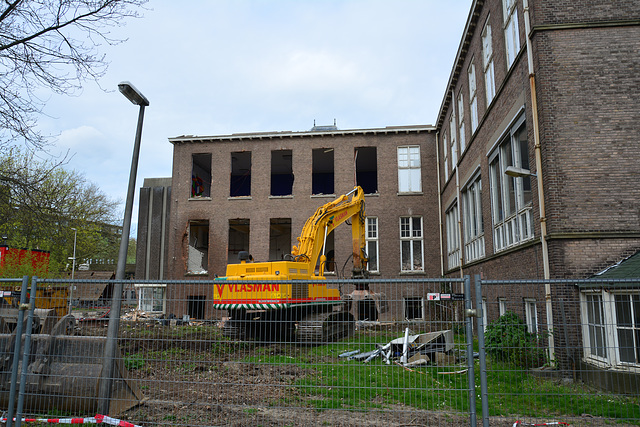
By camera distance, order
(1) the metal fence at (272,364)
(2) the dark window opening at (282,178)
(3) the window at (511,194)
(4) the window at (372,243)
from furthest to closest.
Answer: (2) the dark window opening at (282,178) → (4) the window at (372,243) → (3) the window at (511,194) → (1) the metal fence at (272,364)

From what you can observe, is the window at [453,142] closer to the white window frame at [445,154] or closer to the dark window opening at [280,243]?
the white window frame at [445,154]

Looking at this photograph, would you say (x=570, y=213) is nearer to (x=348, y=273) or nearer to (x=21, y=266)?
(x=348, y=273)

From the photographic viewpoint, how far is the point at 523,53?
1095 centimetres

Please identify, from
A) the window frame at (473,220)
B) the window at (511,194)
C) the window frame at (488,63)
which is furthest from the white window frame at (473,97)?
the window at (511,194)

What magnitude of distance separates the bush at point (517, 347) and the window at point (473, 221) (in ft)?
21.2

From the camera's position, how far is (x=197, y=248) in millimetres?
30812

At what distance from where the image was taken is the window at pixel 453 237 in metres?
21.2

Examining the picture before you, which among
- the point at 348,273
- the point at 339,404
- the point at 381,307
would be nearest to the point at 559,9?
the point at 381,307

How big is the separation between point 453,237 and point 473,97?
749cm

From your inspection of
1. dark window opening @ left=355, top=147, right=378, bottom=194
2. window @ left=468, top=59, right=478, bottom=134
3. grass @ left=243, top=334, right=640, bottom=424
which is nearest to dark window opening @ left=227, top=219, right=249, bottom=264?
dark window opening @ left=355, top=147, right=378, bottom=194

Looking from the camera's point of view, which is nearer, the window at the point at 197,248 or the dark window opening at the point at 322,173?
the window at the point at 197,248

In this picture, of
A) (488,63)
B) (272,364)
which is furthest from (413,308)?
(488,63)

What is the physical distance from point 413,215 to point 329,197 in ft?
15.6

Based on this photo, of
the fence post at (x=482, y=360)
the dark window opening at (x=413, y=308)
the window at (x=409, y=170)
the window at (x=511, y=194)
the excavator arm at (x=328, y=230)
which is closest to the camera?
the fence post at (x=482, y=360)
